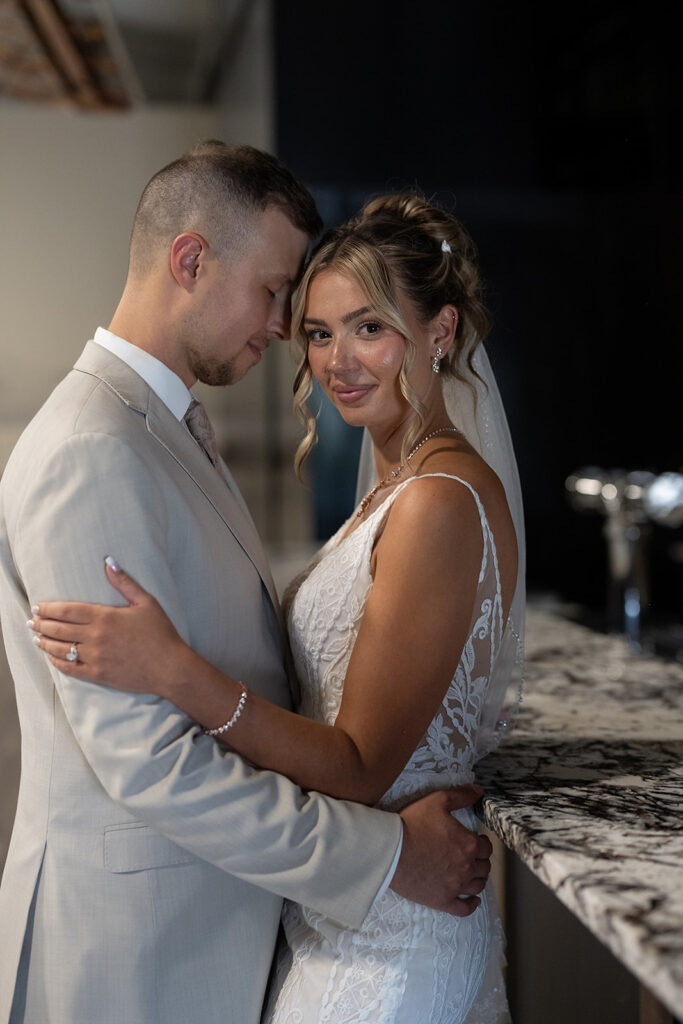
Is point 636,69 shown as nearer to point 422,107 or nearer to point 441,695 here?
point 422,107

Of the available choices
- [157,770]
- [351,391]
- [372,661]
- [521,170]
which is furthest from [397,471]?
[521,170]

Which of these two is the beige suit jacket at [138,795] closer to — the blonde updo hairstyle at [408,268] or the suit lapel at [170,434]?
the suit lapel at [170,434]

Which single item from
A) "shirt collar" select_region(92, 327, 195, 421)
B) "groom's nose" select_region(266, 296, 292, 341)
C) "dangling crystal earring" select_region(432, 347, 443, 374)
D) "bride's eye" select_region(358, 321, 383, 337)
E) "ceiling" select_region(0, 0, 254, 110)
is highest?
"ceiling" select_region(0, 0, 254, 110)

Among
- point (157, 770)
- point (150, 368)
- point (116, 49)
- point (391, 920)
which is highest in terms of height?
point (116, 49)

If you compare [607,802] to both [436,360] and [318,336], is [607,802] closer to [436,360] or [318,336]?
[436,360]

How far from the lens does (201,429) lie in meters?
1.46

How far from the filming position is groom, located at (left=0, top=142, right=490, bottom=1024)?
1.15 m

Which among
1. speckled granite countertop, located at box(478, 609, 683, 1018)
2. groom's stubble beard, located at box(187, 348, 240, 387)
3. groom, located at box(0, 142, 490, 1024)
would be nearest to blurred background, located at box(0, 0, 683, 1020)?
speckled granite countertop, located at box(478, 609, 683, 1018)

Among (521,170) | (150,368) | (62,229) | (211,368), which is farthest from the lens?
(62,229)

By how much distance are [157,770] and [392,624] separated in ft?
1.11

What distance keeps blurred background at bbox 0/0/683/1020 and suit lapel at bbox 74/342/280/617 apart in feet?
5.28

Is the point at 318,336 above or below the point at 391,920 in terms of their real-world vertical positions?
above

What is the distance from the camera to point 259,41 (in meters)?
3.70

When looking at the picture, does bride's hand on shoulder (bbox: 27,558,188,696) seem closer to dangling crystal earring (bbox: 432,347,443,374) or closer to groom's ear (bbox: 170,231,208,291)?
groom's ear (bbox: 170,231,208,291)
